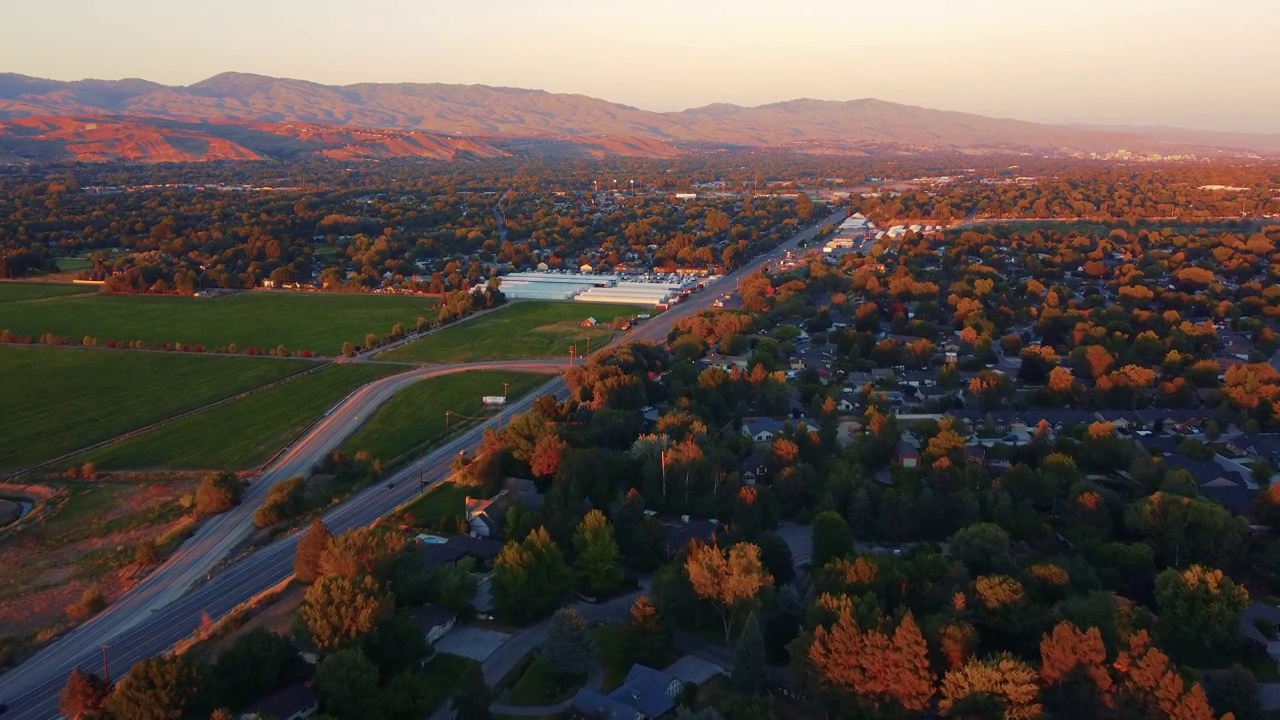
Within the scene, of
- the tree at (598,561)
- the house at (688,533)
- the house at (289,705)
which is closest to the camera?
the house at (289,705)

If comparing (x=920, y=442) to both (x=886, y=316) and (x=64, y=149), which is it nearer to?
(x=886, y=316)

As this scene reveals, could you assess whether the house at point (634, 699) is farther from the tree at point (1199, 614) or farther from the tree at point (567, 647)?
the tree at point (1199, 614)

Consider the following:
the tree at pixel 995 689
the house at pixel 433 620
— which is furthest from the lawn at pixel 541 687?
the tree at pixel 995 689

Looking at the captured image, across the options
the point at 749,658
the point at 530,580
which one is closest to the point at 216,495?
the point at 530,580

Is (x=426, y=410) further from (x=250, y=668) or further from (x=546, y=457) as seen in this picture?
(x=250, y=668)

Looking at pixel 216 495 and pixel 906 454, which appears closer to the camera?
pixel 216 495

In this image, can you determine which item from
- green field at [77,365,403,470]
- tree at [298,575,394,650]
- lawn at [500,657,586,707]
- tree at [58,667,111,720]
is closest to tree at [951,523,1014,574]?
lawn at [500,657,586,707]
